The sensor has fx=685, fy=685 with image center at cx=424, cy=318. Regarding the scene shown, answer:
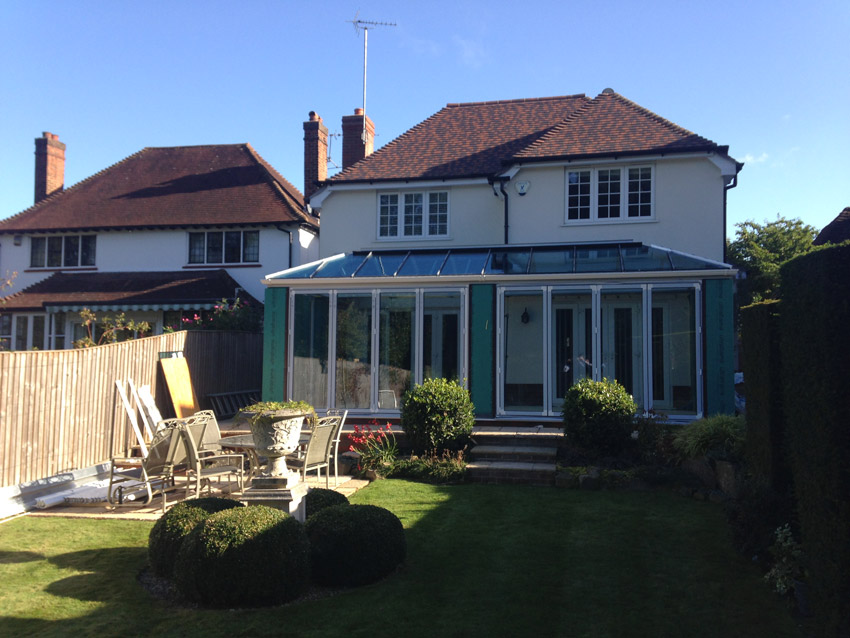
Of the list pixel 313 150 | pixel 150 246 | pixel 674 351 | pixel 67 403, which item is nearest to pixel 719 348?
pixel 674 351

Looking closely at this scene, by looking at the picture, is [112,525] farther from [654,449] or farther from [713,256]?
[713,256]

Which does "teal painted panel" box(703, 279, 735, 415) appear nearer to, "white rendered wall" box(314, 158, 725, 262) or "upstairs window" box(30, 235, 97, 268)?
"white rendered wall" box(314, 158, 725, 262)

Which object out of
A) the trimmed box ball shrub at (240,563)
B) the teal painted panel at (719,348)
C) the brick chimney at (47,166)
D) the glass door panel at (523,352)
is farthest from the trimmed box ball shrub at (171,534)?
the brick chimney at (47,166)

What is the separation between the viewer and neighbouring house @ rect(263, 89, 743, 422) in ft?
44.5

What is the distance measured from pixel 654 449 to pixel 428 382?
394 cm

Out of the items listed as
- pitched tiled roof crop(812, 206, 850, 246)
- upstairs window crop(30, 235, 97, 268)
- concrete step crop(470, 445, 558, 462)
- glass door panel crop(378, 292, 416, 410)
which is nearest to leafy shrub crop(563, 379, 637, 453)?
concrete step crop(470, 445, 558, 462)

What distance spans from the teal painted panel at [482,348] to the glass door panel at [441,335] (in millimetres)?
397

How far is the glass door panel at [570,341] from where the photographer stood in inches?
551

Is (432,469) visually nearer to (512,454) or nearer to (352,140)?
(512,454)

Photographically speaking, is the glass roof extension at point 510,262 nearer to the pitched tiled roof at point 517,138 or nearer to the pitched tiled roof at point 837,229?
the pitched tiled roof at point 517,138

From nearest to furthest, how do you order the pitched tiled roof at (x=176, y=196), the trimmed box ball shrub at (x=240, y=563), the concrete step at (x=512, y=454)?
the trimmed box ball shrub at (x=240, y=563)
the concrete step at (x=512, y=454)
the pitched tiled roof at (x=176, y=196)

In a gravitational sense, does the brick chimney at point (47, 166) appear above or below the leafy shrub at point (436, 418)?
above

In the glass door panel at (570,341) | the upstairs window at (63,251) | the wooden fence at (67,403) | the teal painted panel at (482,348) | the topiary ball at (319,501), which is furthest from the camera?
the upstairs window at (63,251)

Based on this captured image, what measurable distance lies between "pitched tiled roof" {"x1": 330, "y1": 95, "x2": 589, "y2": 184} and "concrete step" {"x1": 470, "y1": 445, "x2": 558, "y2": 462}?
8585 mm
